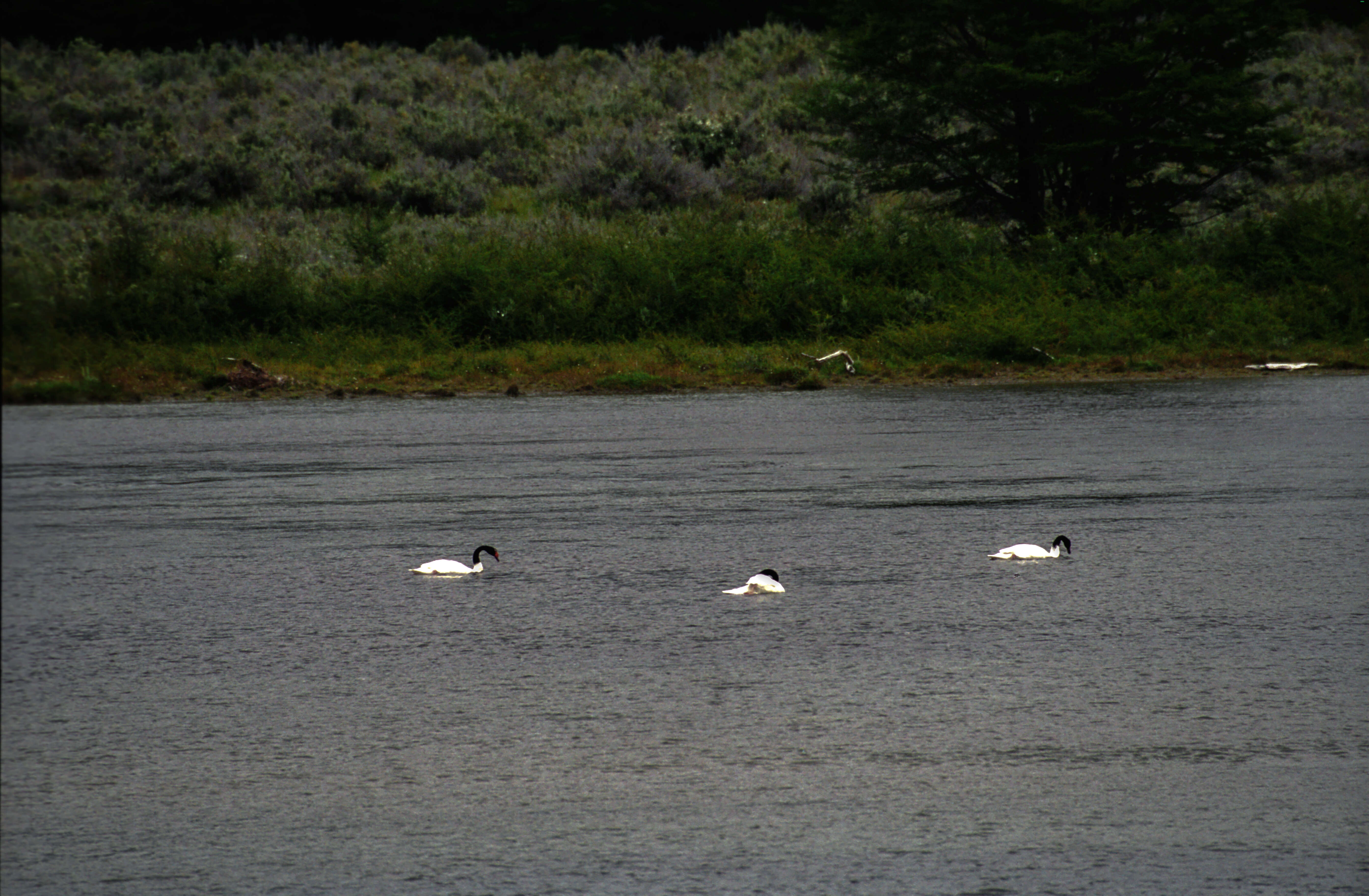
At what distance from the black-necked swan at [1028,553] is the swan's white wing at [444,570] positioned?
2953 millimetres

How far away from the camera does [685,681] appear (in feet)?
19.6

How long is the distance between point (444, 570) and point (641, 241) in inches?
761

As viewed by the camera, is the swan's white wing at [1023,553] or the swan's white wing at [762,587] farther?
the swan's white wing at [1023,553]

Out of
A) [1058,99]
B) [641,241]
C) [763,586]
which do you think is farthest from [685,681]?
[1058,99]

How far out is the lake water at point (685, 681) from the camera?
3988 millimetres

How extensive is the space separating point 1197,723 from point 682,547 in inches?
167

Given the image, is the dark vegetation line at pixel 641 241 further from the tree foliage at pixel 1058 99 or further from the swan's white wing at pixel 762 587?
the swan's white wing at pixel 762 587

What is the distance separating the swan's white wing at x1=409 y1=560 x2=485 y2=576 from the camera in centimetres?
829

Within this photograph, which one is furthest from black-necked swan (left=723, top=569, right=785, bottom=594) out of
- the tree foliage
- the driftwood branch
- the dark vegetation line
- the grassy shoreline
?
the tree foliage

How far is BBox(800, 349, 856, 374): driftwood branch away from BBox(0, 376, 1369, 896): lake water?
9483 mm

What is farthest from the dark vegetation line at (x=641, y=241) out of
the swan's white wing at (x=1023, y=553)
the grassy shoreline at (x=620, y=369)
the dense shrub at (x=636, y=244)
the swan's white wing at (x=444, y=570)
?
the swan's white wing at (x=1023, y=553)

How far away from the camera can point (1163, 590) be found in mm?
7629

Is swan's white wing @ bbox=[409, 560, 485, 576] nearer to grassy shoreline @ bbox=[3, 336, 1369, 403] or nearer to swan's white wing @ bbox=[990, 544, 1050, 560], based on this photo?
swan's white wing @ bbox=[990, 544, 1050, 560]

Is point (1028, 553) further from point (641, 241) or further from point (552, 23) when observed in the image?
point (552, 23)
